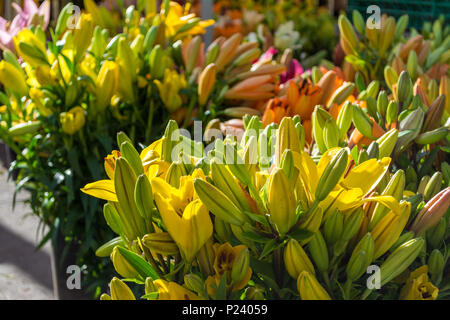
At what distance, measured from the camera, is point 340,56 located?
6.54 feet

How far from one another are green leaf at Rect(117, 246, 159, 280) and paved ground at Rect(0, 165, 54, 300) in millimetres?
1624

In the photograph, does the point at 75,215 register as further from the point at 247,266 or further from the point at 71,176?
the point at 247,266

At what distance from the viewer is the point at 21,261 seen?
9.10 feet

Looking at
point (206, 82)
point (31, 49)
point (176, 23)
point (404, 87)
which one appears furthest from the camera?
point (176, 23)

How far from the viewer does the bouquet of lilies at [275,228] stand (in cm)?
65

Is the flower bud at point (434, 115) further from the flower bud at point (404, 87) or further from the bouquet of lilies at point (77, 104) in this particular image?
the bouquet of lilies at point (77, 104)

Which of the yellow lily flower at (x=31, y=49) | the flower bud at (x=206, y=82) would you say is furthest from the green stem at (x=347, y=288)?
the yellow lily flower at (x=31, y=49)

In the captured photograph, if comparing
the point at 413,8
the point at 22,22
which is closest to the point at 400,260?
the point at 22,22

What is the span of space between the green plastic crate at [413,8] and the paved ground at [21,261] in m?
1.71

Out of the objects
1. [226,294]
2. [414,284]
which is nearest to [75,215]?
[226,294]

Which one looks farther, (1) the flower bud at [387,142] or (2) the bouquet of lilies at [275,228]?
(1) the flower bud at [387,142]

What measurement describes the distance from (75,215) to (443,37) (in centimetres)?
141

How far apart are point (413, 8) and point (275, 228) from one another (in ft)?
7.60

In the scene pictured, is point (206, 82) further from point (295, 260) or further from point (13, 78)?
point (295, 260)
